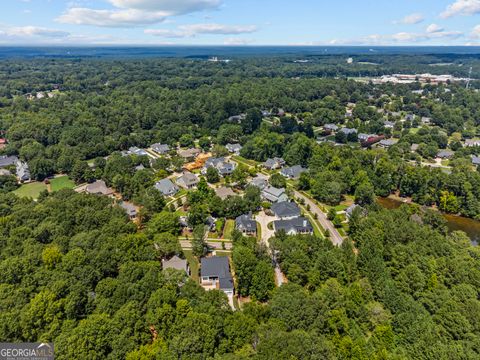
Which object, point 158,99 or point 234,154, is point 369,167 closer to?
point 234,154

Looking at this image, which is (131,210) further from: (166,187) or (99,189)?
(99,189)

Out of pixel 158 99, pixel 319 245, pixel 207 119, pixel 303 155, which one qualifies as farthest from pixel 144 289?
pixel 158 99

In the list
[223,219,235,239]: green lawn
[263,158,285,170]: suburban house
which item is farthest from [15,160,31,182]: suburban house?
[263,158,285,170]: suburban house

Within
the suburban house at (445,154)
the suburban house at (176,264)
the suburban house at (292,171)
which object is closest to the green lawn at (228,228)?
the suburban house at (176,264)

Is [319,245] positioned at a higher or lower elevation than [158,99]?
lower

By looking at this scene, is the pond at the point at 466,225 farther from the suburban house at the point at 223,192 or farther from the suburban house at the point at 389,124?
the suburban house at the point at 389,124

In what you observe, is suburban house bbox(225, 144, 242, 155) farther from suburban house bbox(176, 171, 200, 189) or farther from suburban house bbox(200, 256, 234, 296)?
suburban house bbox(200, 256, 234, 296)

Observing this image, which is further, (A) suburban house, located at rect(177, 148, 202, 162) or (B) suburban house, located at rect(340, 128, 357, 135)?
(B) suburban house, located at rect(340, 128, 357, 135)
